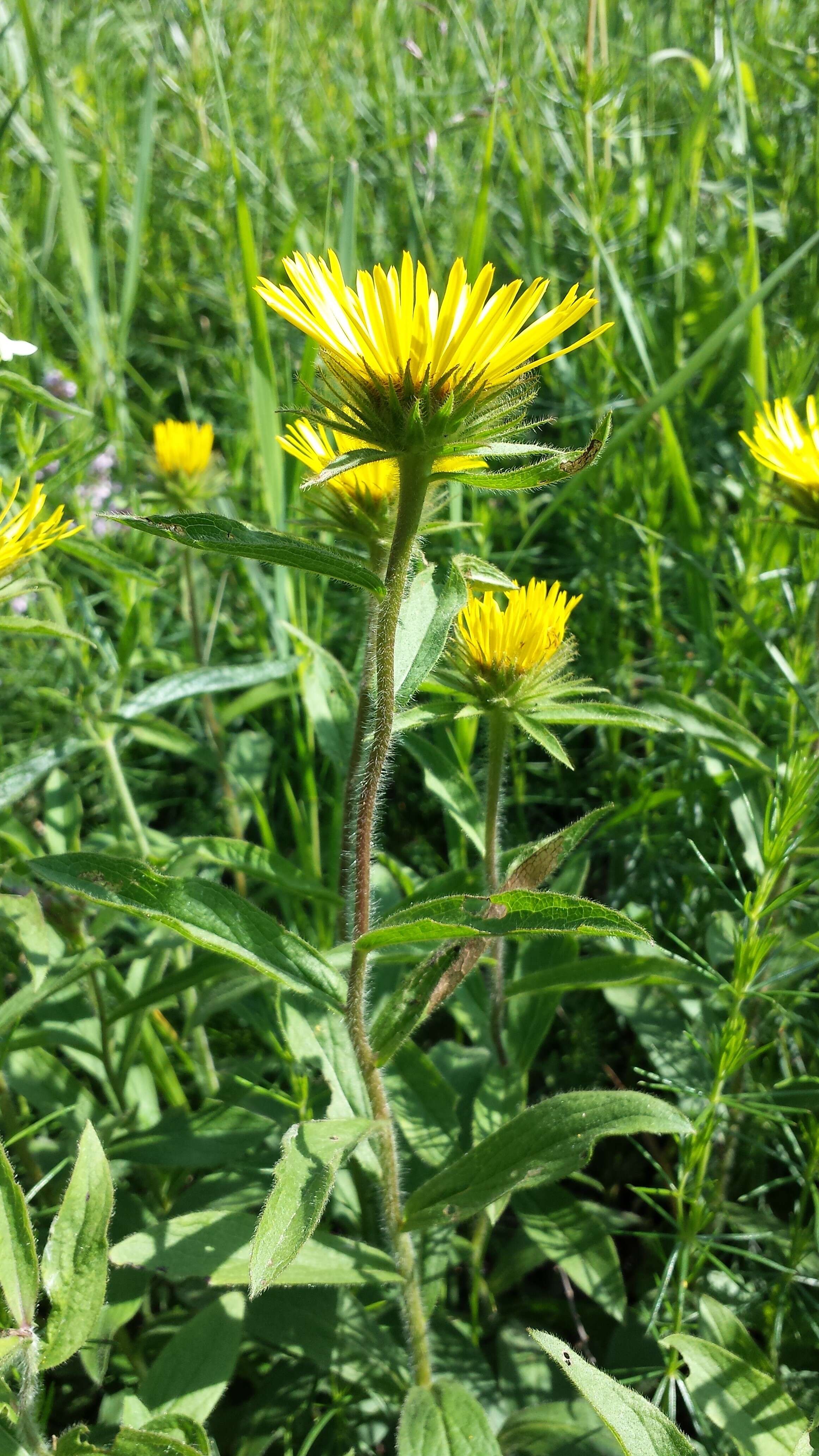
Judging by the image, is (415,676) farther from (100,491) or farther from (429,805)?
(100,491)

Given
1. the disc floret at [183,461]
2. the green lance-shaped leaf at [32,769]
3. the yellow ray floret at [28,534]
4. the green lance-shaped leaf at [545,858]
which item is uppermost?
the disc floret at [183,461]

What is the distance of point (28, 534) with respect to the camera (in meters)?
1.46

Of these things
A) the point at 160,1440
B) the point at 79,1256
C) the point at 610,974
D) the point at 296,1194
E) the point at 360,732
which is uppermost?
the point at 360,732

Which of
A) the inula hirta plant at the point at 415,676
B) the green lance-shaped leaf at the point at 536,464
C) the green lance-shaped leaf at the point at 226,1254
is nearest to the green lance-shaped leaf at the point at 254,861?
the inula hirta plant at the point at 415,676

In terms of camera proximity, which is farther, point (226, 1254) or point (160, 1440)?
point (226, 1254)

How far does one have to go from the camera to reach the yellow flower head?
1340mm

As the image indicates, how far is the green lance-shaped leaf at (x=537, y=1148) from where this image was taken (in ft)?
4.07

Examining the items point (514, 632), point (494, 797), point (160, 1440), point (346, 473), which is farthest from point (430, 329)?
point (160, 1440)

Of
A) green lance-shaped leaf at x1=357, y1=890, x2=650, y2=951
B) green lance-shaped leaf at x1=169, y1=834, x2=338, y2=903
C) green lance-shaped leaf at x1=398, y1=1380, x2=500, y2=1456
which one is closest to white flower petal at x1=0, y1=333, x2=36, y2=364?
green lance-shaped leaf at x1=169, y1=834, x2=338, y2=903

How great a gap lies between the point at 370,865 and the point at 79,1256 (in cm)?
56

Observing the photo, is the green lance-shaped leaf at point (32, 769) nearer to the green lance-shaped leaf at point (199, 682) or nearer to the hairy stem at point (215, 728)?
the green lance-shaped leaf at point (199, 682)

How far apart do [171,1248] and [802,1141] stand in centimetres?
103

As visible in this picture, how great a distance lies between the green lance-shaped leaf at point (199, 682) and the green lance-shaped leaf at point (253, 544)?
0.85m

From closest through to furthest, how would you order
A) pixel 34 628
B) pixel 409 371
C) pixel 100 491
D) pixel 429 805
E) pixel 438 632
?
pixel 409 371, pixel 438 632, pixel 34 628, pixel 429 805, pixel 100 491
